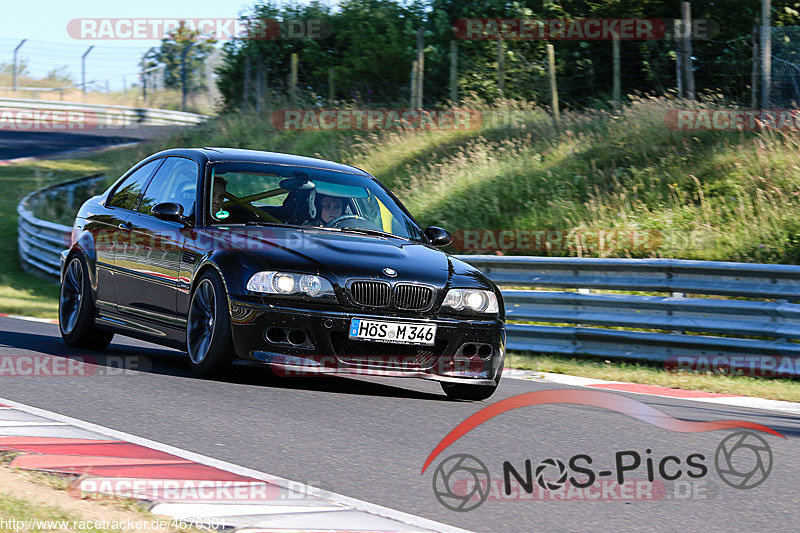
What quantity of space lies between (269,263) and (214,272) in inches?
19.5

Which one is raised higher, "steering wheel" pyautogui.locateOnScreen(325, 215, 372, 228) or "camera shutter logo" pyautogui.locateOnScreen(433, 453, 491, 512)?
"steering wheel" pyautogui.locateOnScreen(325, 215, 372, 228)

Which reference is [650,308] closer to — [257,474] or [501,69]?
[257,474]

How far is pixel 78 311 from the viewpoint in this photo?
9336 millimetres

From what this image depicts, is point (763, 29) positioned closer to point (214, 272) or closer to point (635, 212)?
point (635, 212)

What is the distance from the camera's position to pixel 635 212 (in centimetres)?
1539

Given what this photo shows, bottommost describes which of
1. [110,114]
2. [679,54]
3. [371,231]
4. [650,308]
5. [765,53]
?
[650,308]

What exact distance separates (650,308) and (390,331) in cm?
426

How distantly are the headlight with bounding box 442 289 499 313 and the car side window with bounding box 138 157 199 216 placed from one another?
6.87ft

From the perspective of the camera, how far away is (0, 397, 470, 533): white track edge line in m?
4.24

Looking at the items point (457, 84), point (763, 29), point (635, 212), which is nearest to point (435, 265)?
point (635, 212)

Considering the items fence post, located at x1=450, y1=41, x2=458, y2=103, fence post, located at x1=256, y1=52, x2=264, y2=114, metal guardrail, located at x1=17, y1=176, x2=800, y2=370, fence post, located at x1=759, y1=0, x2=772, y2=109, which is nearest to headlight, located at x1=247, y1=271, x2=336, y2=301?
metal guardrail, located at x1=17, y1=176, x2=800, y2=370

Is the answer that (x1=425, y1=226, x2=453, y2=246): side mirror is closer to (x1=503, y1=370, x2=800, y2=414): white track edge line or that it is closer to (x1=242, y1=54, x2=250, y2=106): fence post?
(x1=503, y1=370, x2=800, y2=414): white track edge line

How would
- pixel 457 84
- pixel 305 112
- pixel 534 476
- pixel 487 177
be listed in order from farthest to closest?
pixel 305 112
pixel 457 84
pixel 487 177
pixel 534 476

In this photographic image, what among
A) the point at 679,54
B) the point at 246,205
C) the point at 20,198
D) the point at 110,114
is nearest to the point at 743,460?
the point at 246,205
